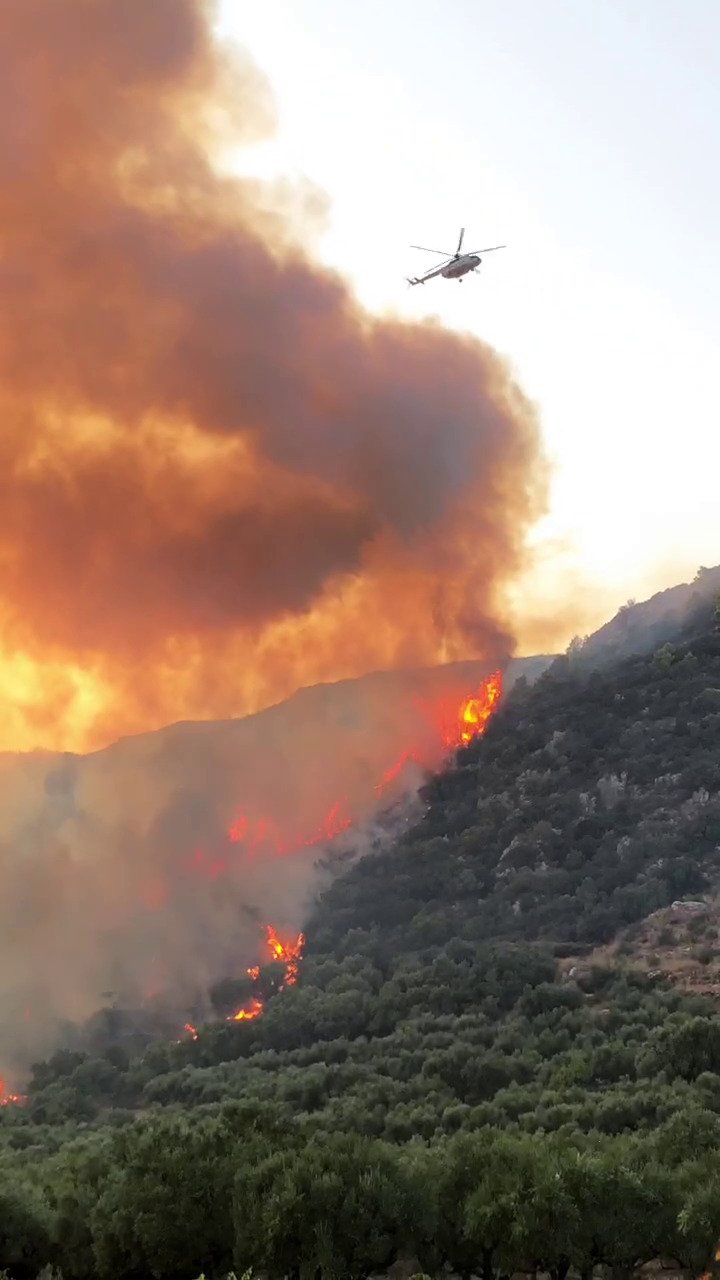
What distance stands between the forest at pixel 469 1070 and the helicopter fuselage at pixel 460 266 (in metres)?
65.5

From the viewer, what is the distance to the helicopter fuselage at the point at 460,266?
100 metres

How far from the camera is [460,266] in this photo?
A: 10050cm

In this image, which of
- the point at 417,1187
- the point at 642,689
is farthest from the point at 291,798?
the point at 417,1187

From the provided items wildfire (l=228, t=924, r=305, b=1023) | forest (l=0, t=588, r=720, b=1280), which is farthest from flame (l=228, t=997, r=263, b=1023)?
forest (l=0, t=588, r=720, b=1280)

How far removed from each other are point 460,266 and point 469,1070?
221 feet

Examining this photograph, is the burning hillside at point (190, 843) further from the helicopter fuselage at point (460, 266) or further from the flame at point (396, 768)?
the helicopter fuselage at point (460, 266)

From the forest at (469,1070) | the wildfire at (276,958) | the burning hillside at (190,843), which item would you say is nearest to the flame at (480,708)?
the burning hillside at (190,843)

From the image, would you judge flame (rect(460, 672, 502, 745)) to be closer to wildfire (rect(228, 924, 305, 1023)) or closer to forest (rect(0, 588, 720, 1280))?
Result: forest (rect(0, 588, 720, 1280))

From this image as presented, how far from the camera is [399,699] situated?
655ft

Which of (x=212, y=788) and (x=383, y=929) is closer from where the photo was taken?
(x=383, y=929)

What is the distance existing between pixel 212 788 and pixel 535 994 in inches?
Answer: 3678

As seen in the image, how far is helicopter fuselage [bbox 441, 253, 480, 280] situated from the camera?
328 ft

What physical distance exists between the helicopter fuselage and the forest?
6546 cm

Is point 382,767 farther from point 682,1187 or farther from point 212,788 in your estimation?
point 682,1187
